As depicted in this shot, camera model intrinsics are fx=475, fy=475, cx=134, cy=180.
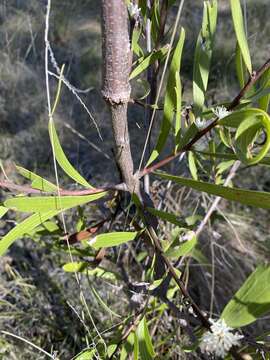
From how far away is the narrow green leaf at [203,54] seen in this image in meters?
0.48

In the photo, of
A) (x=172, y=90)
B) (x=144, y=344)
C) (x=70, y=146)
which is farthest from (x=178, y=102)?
(x=70, y=146)

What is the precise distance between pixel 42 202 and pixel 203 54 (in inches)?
8.8

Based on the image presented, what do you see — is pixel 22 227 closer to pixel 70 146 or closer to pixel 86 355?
pixel 86 355

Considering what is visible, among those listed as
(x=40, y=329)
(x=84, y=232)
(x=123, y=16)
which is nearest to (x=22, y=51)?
(x=40, y=329)

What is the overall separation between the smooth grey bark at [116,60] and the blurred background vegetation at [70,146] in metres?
0.11

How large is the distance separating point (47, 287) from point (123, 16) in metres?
0.88

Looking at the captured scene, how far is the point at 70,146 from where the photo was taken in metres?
1.71

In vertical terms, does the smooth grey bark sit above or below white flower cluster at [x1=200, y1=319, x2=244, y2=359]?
above

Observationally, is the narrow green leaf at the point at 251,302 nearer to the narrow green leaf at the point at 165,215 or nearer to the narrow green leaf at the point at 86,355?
the narrow green leaf at the point at 165,215

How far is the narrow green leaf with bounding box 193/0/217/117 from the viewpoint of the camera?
0.48 metres

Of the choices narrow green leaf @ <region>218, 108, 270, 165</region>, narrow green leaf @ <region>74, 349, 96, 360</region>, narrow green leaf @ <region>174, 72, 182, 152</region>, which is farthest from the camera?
narrow green leaf @ <region>74, 349, 96, 360</region>

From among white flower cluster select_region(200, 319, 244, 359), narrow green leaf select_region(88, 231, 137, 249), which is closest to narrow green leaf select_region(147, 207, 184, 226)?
narrow green leaf select_region(88, 231, 137, 249)

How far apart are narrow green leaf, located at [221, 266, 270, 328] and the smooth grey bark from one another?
0.60ft

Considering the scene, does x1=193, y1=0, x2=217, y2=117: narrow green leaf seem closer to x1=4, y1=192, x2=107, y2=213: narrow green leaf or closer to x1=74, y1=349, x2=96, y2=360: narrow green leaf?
x1=4, y1=192, x2=107, y2=213: narrow green leaf
